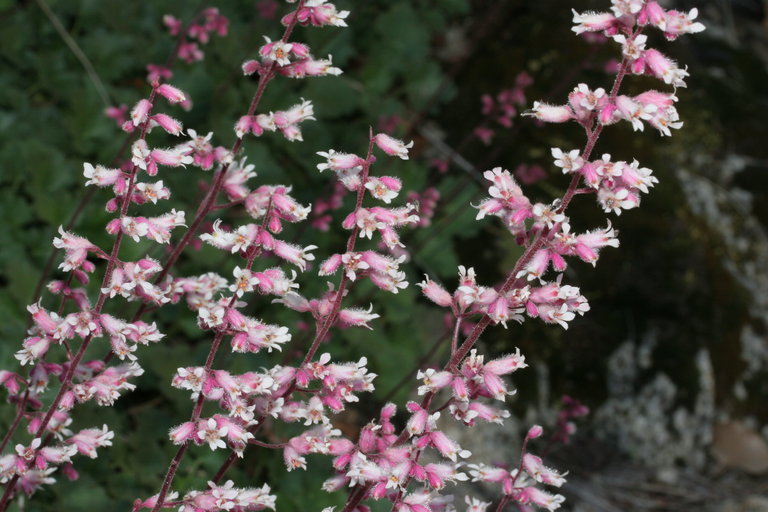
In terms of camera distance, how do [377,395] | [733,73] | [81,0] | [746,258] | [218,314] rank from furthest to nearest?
[733,73] → [746,258] → [81,0] → [377,395] → [218,314]

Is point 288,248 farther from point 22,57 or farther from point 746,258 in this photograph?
point 746,258

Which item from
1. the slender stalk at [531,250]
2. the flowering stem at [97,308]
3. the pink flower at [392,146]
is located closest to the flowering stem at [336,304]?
the pink flower at [392,146]

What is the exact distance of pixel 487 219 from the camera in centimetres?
461

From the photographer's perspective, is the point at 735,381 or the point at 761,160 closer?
the point at 735,381

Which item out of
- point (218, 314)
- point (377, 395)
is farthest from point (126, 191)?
point (377, 395)

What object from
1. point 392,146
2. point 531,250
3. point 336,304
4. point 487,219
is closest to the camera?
point 531,250

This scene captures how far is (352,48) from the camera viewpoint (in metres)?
5.23

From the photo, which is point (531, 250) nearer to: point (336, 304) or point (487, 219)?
point (336, 304)

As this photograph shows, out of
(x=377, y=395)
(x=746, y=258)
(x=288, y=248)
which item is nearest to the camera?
(x=288, y=248)

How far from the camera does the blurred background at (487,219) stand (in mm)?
4082

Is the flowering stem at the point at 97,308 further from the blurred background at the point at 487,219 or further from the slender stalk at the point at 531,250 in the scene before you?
the blurred background at the point at 487,219

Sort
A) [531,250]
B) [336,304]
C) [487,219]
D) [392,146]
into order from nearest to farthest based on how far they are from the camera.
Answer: [531,250]
[336,304]
[392,146]
[487,219]

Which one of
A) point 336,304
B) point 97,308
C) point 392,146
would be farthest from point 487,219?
point 97,308

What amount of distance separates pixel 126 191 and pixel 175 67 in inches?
115
